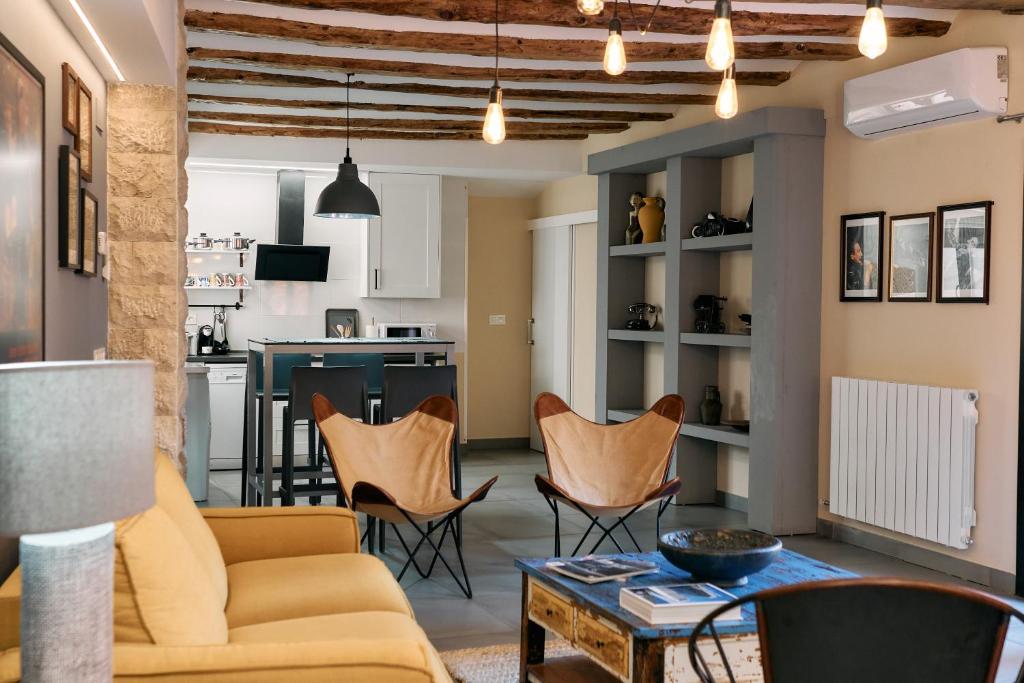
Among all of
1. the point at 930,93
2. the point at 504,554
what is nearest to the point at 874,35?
the point at 930,93

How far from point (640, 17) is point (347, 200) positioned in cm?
251

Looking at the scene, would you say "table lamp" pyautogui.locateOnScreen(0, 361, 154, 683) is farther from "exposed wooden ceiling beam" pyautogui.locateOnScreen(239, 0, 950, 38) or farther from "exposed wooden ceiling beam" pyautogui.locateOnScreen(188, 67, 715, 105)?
"exposed wooden ceiling beam" pyautogui.locateOnScreen(188, 67, 715, 105)

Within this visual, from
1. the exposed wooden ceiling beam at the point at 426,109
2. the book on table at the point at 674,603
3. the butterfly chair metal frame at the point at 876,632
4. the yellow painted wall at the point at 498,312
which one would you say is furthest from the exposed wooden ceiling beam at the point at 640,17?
the yellow painted wall at the point at 498,312

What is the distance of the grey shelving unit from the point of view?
19.5 feet

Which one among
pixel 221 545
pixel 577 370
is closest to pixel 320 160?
pixel 577 370

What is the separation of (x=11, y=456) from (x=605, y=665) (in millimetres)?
1806

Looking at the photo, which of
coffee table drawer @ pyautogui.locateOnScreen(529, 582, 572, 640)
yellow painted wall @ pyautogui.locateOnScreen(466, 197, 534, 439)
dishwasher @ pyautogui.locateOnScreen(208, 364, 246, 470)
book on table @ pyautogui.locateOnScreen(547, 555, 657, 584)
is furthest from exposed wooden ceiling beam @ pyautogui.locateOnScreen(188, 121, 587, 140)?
coffee table drawer @ pyautogui.locateOnScreen(529, 582, 572, 640)

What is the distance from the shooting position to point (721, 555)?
120 inches

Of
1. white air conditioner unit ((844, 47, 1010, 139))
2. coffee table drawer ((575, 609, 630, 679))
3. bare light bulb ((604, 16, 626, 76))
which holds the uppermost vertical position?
white air conditioner unit ((844, 47, 1010, 139))

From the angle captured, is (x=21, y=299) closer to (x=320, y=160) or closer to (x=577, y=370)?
(x=320, y=160)

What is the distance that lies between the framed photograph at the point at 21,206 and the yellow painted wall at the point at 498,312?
657 centimetres

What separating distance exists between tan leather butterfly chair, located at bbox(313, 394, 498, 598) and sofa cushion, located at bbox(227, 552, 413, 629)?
52.3 inches

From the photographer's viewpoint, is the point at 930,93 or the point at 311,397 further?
the point at 311,397

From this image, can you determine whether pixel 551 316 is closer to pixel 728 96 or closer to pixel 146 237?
pixel 146 237
